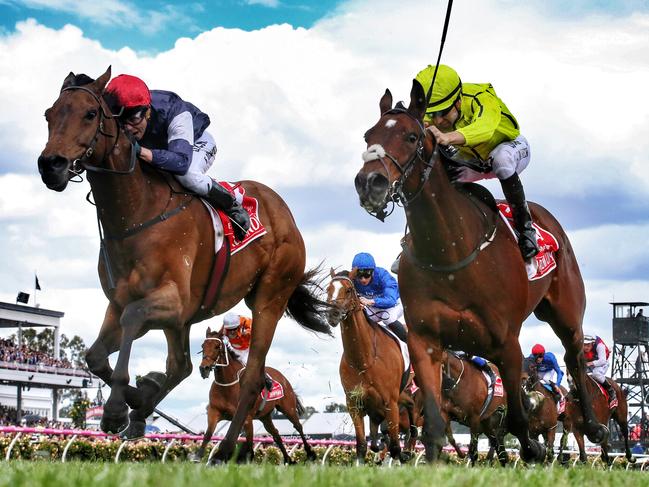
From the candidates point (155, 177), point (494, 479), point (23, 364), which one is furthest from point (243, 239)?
point (23, 364)

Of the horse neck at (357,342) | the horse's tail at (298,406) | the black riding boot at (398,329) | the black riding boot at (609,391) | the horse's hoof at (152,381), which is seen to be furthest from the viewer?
the black riding boot at (609,391)

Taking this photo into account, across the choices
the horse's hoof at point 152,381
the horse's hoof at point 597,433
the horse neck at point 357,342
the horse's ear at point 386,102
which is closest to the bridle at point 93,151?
the horse's hoof at point 152,381

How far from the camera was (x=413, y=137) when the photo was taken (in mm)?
5922

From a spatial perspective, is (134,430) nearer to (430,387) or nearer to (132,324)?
(132,324)

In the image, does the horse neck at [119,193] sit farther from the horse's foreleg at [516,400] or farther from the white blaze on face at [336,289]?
the white blaze on face at [336,289]

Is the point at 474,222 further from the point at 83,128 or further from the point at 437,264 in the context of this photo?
the point at 83,128

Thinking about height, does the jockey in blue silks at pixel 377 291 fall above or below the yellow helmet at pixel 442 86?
below

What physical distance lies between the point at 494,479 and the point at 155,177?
12.3 feet

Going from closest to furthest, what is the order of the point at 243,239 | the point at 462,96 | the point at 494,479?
1. the point at 494,479
2. the point at 462,96
3. the point at 243,239

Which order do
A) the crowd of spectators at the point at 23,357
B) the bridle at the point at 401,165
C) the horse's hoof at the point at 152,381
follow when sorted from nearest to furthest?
1. the bridle at the point at 401,165
2. the horse's hoof at the point at 152,381
3. the crowd of spectators at the point at 23,357

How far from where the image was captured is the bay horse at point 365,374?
11648mm

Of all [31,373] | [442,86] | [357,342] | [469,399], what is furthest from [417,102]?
[31,373]

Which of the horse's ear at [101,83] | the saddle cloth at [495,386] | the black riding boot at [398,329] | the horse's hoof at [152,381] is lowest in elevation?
the horse's hoof at [152,381]

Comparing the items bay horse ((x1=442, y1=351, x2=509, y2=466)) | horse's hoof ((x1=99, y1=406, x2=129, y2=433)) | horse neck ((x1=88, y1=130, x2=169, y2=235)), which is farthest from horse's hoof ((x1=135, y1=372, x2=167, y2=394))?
bay horse ((x1=442, y1=351, x2=509, y2=466))
